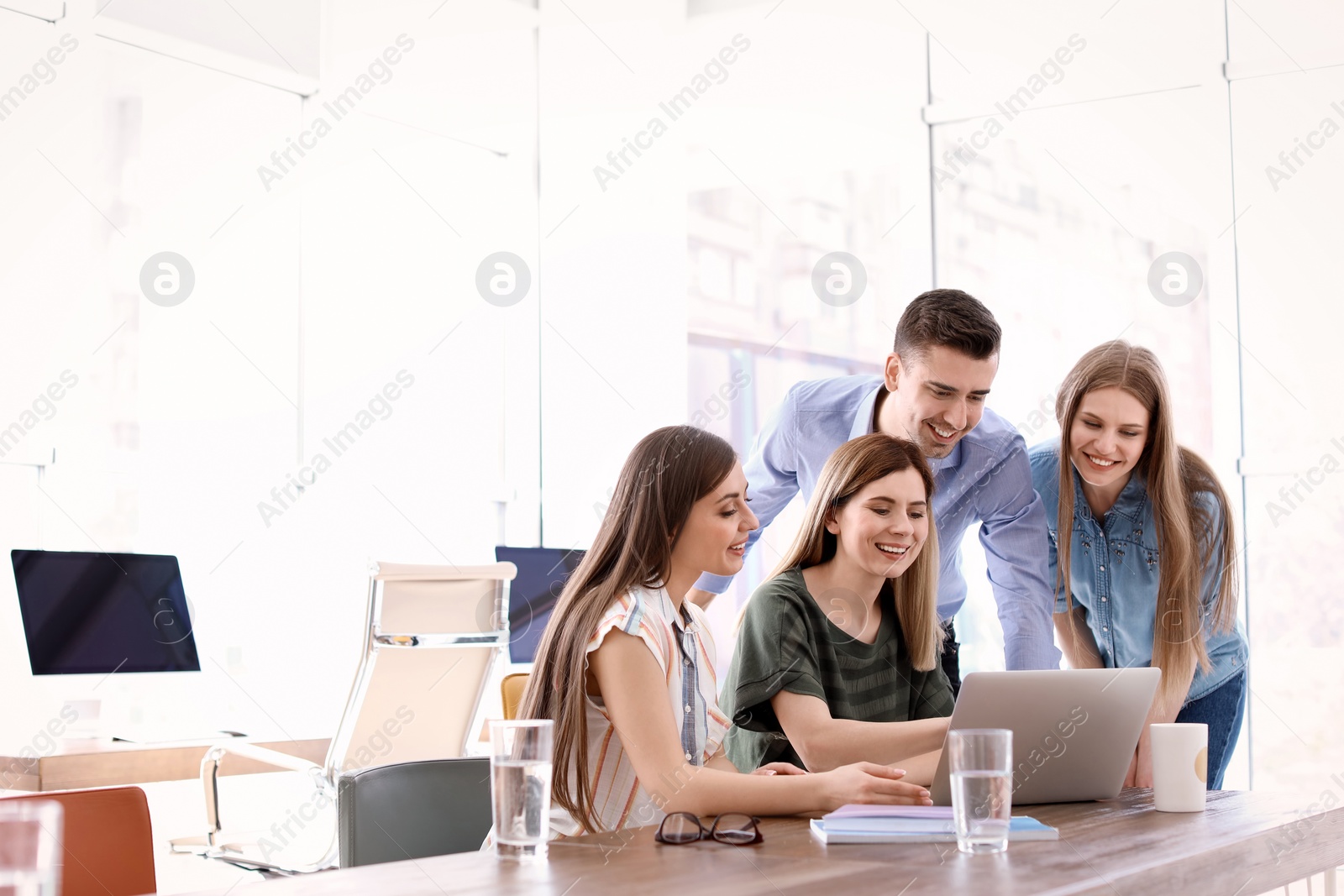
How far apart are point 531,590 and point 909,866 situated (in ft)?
10.8

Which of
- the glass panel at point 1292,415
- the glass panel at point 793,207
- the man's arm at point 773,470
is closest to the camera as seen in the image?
the man's arm at point 773,470

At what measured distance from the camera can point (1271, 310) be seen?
13.6 ft

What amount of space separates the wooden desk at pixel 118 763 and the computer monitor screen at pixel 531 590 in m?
1.06

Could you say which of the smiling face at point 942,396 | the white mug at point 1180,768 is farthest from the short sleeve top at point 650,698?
the smiling face at point 942,396

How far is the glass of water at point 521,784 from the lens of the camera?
1.10 metres

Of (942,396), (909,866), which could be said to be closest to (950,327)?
(942,396)

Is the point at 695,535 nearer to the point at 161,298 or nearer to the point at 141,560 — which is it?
the point at 141,560

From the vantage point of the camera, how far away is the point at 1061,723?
1421mm

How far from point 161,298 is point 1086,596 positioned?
3356 mm

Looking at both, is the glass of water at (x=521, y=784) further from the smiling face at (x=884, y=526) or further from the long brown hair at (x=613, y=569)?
the smiling face at (x=884, y=526)

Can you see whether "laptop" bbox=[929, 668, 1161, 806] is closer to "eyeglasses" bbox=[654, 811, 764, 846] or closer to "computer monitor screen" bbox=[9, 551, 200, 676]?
"eyeglasses" bbox=[654, 811, 764, 846]

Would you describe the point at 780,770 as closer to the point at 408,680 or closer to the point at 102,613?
the point at 408,680

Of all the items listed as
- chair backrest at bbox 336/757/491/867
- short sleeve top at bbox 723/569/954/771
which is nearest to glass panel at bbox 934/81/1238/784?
short sleeve top at bbox 723/569/954/771

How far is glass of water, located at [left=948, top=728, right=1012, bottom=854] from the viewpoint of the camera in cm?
116
